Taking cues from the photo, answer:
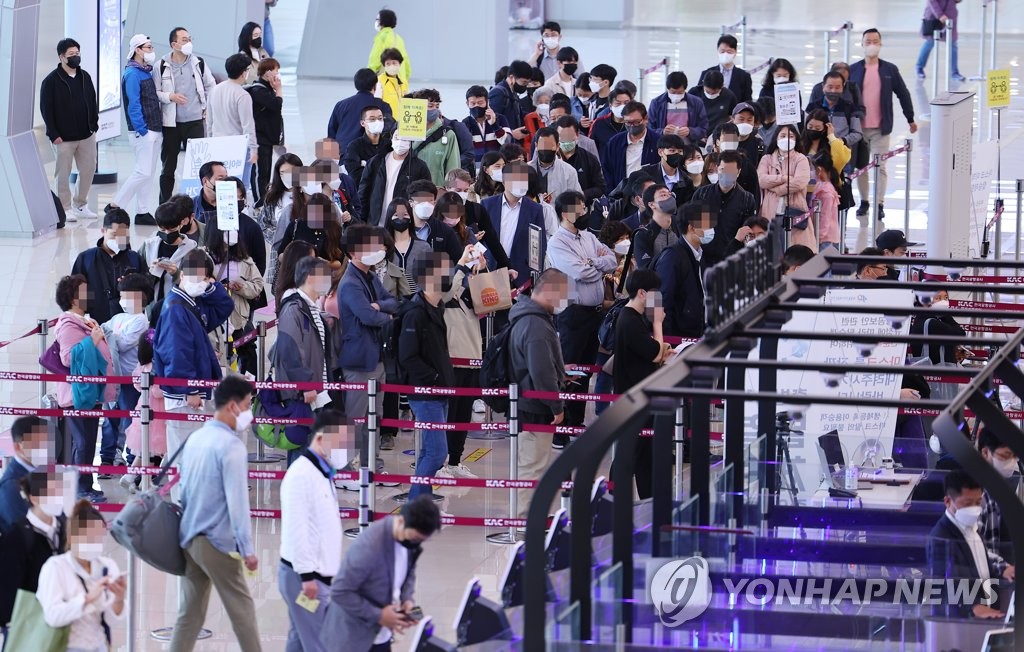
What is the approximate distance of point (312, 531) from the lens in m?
7.80

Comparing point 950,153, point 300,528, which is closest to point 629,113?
point 950,153

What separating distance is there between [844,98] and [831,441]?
368 inches

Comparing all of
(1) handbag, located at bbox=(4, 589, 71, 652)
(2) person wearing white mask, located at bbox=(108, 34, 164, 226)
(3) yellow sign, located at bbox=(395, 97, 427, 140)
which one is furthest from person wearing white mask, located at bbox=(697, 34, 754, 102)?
(1) handbag, located at bbox=(4, 589, 71, 652)

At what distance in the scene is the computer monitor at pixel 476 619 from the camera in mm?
7051

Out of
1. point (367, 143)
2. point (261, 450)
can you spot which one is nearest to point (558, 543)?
point (261, 450)

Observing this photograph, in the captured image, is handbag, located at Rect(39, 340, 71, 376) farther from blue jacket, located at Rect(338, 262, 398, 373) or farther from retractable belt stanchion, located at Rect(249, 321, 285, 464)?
blue jacket, located at Rect(338, 262, 398, 373)

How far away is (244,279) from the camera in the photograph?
487 inches

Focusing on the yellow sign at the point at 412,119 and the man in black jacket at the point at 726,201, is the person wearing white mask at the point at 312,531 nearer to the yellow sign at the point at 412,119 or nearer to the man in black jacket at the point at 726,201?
the man in black jacket at the point at 726,201

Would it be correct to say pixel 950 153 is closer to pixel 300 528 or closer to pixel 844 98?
pixel 844 98

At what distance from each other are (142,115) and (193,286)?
8.68 m

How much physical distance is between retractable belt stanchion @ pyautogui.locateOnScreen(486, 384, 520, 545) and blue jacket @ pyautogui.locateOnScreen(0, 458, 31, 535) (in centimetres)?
325

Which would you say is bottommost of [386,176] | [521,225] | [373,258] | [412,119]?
[373,258]

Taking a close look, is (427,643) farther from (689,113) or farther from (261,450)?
(689,113)

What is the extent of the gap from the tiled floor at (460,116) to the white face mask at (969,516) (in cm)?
303
